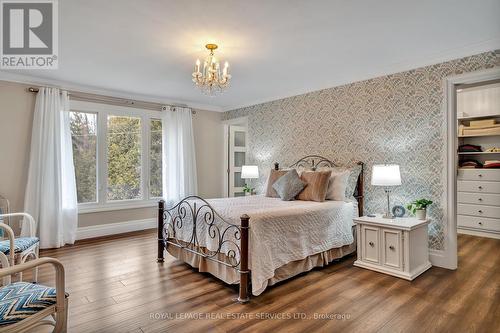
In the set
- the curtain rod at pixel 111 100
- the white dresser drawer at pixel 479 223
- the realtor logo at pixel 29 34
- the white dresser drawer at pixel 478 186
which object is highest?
the realtor logo at pixel 29 34

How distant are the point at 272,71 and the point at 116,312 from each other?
130 inches

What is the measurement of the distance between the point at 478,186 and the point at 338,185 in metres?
2.92

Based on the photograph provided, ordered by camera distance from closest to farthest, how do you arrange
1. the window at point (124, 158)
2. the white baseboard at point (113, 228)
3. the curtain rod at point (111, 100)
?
the curtain rod at point (111, 100)
the white baseboard at point (113, 228)
the window at point (124, 158)

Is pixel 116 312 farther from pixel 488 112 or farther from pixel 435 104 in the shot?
pixel 488 112

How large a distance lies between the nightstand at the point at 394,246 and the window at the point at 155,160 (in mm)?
3774

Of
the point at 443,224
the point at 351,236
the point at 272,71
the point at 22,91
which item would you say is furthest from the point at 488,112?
the point at 22,91

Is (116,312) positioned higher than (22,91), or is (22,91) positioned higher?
(22,91)

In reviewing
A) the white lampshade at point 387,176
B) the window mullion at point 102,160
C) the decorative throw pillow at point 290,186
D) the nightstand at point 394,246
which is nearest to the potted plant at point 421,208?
the nightstand at point 394,246

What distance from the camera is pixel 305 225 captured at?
3.06 meters

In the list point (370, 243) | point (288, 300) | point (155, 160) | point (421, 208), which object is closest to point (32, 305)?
point (288, 300)

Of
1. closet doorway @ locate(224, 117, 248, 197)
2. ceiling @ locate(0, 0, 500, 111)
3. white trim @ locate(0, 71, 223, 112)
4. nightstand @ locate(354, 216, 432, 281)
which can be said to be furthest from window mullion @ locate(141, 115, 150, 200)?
nightstand @ locate(354, 216, 432, 281)

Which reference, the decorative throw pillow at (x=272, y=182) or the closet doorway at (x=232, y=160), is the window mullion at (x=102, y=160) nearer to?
the closet doorway at (x=232, y=160)

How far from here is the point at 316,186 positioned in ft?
12.2

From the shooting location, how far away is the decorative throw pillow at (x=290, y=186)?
382 cm
